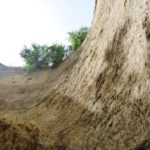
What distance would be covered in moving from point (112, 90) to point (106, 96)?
0.22 meters

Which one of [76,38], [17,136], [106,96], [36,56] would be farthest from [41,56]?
[17,136]

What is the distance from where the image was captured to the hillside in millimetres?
5617

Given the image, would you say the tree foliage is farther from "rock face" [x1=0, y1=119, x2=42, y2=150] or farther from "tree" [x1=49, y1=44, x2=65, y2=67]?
"rock face" [x1=0, y1=119, x2=42, y2=150]

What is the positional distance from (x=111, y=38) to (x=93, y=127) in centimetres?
240

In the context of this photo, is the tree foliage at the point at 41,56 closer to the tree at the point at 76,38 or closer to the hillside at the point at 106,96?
the tree at the point at 76,38

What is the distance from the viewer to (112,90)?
6.71 meters

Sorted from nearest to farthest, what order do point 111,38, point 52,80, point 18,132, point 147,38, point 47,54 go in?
point 18,132 < point 147,38 < point 111,38 < point 52,80 < point 47,54

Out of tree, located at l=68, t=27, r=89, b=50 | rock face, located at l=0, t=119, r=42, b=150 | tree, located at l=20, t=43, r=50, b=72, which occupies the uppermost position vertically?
tree, located at l=68, t=27, r=89, b=50

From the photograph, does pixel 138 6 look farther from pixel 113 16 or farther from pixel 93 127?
pixel 93 127

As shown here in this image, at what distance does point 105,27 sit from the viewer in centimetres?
877

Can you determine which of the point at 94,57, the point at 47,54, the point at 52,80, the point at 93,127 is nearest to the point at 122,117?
the point at 93,127

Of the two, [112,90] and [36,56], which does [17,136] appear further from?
[36,56]

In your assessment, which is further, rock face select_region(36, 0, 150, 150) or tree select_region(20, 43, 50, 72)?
tree select_region(20, 43, 50, 72)

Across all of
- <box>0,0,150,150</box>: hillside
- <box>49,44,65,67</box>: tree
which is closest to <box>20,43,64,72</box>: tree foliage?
<box>49,44,65,67</box>: tree
